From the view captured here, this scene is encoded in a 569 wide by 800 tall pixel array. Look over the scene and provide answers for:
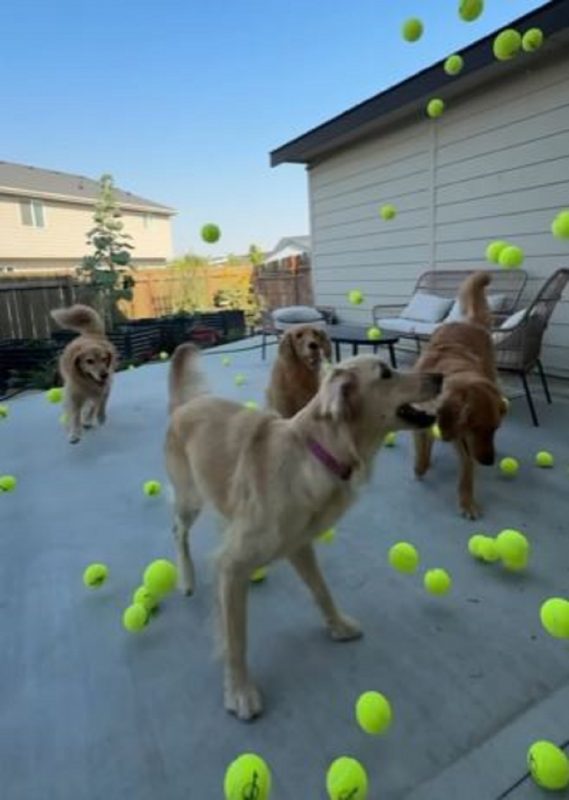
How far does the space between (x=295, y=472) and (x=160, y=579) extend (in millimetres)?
823

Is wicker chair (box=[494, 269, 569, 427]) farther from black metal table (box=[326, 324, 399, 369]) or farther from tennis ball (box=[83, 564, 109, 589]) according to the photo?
tennis ball (box=[83, 564, 109, 589])

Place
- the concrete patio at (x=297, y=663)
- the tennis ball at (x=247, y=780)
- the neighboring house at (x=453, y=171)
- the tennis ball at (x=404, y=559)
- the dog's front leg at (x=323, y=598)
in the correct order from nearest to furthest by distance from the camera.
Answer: the tennis ball at (x=247, y=780) < the concrete patio at (x=297, y=663) < the dog's front leg at (x=323, y=598) < the tennis ball at (x=404, y=559) < the neighboring house at (x=453, y=171)

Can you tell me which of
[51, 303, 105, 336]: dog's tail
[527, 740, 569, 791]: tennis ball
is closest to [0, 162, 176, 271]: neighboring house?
[51, 303, 105, 336]: dog's tail

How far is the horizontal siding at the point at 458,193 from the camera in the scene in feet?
15.0

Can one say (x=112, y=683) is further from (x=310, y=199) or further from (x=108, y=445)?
(x=310, y=199)

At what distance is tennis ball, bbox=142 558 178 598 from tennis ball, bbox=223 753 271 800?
82 centimetres

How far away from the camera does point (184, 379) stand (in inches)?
88.0

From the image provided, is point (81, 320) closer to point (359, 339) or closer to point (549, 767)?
point (359, 339)

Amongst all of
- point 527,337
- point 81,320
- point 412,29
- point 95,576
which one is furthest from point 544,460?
point 81,320

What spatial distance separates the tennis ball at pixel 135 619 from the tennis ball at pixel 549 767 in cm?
122

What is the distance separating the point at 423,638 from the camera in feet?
5.56

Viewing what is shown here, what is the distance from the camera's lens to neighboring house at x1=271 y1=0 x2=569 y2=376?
449 centimetres

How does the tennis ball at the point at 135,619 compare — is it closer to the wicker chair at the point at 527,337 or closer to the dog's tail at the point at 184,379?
the dog's tail at the point at 184,379

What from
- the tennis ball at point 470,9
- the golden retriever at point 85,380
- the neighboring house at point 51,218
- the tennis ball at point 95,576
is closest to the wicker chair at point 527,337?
the tennis ball at point 470,9
